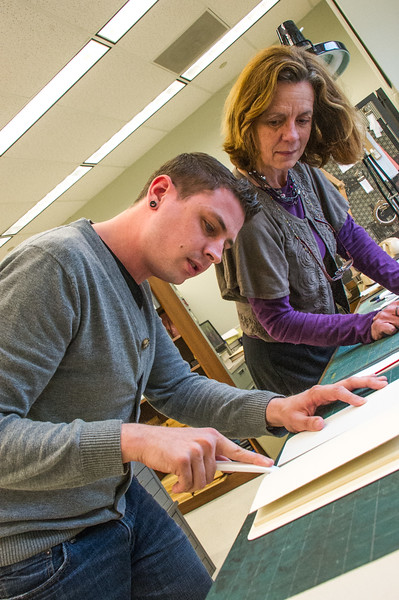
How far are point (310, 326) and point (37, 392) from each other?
835 mm

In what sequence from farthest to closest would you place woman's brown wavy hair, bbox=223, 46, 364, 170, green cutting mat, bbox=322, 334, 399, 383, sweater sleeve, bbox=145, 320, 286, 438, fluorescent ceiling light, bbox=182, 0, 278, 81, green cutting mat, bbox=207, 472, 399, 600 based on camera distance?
1. fluorescent ceiling light, bbox=182, 0, 278, 81
2. woman's brown wavy hair, bbox=223, 46, 364, 170
3. green cutting mat, bbox=322, 334, 399, 383
4. sweater sleeve, bbox=145, 320, 286, 438
5. green cutting mat, bbox=207, 472, 399, 600

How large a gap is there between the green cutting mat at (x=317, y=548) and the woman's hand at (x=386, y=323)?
772 mm

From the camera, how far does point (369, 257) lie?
5.49ft

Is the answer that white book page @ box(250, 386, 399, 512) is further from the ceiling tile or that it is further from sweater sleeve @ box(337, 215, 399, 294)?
the ceiling tile

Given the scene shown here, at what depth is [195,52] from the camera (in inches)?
149

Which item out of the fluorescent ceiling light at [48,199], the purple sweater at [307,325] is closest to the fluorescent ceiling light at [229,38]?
the fluorescent ceiling light at [48,199]

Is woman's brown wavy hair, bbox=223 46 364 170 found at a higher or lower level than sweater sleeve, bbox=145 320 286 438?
higher

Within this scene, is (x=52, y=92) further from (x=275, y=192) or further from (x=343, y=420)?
(x=343, y=420)

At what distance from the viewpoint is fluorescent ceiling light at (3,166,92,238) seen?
4.83 metres

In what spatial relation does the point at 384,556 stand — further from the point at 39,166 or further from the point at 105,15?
the point at 39,166

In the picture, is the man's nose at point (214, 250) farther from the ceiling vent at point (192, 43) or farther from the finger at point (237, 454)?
the ceiling vent at point (192, 43)

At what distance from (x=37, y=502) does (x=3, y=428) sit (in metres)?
0.17

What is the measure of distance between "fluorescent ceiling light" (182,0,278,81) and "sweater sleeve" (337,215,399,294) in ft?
10.0

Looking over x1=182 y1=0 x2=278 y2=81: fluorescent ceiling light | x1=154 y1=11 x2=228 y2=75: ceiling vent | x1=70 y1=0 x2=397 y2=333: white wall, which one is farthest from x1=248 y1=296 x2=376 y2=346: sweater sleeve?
x1=70 y1=0 x2=397 y2=333: white wall
